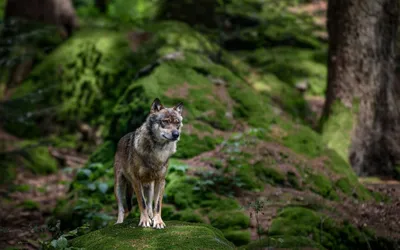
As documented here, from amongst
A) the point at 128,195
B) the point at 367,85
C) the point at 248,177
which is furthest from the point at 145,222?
the point at 367,85

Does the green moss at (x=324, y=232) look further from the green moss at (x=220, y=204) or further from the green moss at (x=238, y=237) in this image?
the green moss at (x=220, y=204)

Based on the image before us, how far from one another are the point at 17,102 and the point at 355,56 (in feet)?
25.2

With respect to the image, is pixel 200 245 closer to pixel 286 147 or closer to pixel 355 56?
pixel 286 147

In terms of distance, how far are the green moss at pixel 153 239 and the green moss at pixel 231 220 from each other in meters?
1.65

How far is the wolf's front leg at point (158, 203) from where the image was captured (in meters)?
5.59

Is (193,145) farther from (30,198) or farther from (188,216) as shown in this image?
(30,198)

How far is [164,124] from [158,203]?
1.03 meters

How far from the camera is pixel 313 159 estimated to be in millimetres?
9133

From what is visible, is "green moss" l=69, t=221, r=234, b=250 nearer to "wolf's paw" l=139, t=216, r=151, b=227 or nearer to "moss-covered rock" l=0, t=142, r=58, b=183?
"wolf's paw" l=139, t=216, r=151, b=227

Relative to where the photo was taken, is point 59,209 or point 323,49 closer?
point 59,209

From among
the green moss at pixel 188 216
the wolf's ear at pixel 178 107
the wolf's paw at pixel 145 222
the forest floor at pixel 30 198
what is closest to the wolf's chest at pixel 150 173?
the wolf's paw at pixel 145 222

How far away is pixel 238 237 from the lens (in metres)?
6.98

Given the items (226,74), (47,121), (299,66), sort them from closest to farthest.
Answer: (226,74) < (47,121) < (299,66)

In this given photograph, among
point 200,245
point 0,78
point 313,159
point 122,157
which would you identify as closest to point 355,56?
point 313,159
